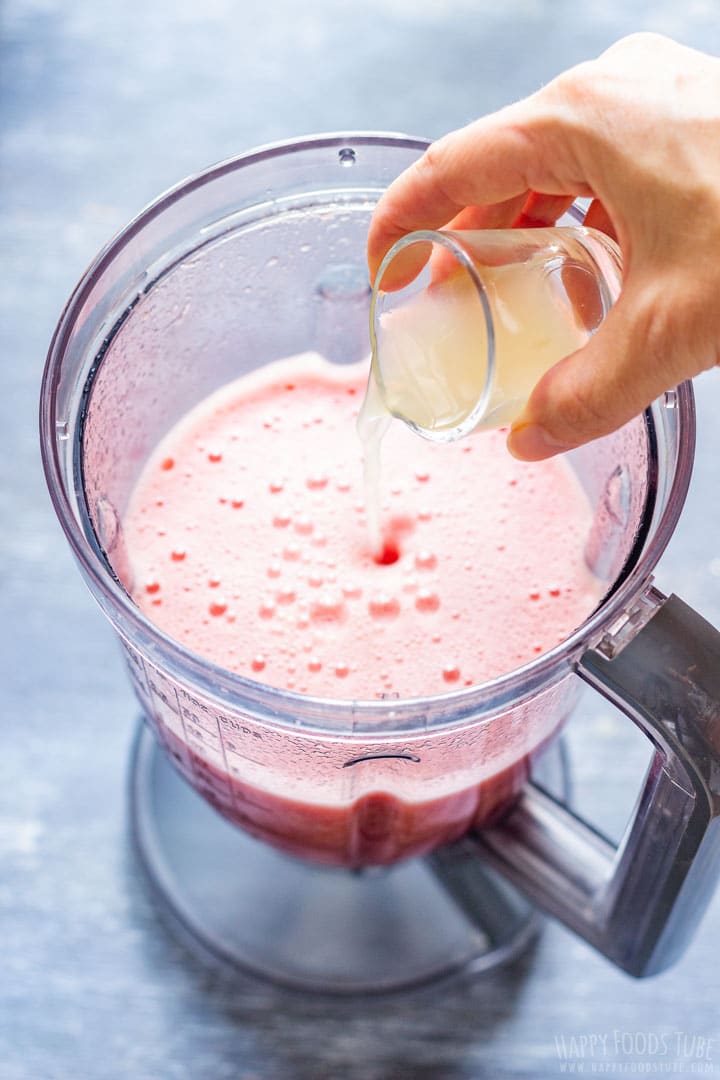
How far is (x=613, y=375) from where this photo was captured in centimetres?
57

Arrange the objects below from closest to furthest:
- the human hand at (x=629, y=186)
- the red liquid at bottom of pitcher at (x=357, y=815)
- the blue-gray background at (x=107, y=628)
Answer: the human hand at (x=629, y=186) < the red liquid at bottom of pitcher at (x=357, y=815) < the blue-gray background at (x=107, y=628)

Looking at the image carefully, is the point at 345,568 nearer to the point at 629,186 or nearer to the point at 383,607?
the point at 383,607

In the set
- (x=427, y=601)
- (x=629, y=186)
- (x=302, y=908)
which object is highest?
(x=629, y=186)

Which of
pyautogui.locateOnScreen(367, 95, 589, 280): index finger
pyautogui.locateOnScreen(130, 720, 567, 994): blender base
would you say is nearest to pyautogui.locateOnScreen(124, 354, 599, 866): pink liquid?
pyautogui.locateOnScreen(130, 720, 567, 994): blender base

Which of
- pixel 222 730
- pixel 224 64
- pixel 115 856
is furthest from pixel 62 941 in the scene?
pixel 224 64

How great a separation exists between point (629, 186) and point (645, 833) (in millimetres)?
353

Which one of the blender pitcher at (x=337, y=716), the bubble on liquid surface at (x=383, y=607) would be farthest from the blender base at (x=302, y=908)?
the bubble on liquid surface at (x=383, y=607)

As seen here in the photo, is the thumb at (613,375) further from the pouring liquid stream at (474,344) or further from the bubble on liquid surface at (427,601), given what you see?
the bubble on liquid surface at (427,601)

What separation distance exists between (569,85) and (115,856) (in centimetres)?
63

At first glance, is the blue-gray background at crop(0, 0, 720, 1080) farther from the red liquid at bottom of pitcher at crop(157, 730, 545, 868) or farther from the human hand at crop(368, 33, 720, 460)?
A: the human hand at crop(368, 33, 720, 460)

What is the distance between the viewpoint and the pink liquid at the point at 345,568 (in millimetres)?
736

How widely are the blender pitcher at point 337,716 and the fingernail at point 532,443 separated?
7cm

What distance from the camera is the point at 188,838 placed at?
93 cm

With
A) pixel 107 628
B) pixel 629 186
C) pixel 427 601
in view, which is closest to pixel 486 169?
pixel 629 186
